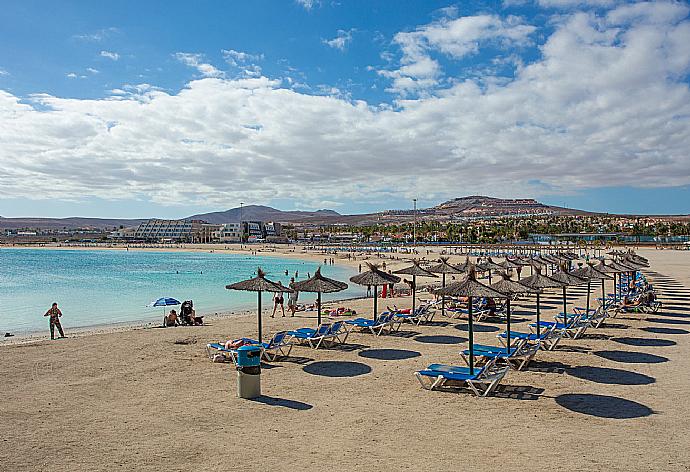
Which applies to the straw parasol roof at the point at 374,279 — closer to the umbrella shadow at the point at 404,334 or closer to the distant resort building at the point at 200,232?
the umbrella shadow at the point at 404,334

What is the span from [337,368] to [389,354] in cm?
157

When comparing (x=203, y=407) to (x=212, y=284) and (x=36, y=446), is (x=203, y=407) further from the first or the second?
(x=212, y=284)

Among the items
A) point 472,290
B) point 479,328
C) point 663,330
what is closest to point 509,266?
point 479,328

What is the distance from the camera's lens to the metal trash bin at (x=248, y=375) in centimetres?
780

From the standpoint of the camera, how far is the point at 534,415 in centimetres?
692

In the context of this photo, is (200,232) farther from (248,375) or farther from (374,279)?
(248,375)

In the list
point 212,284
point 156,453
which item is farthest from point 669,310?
point 212,284

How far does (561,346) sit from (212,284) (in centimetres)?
2935

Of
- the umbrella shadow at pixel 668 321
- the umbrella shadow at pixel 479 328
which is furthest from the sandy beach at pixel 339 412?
the umbrella shadow at pixel 668 321

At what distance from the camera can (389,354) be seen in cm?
1088

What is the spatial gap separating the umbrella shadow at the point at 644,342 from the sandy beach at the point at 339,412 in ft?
0.39

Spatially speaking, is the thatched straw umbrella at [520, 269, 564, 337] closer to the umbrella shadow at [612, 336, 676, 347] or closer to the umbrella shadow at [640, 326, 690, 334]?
the umbrella shadow at [612, 336, 676, 347]

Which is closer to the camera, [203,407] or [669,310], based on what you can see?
[203,407]

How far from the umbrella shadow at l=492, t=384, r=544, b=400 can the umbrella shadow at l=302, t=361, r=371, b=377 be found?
238 centimetres
